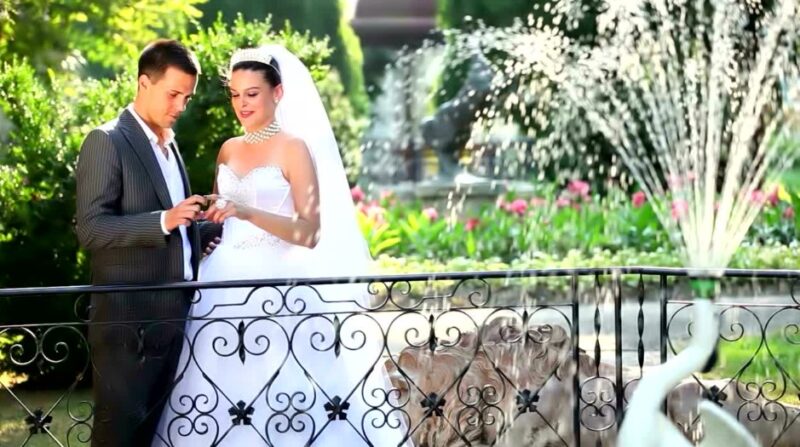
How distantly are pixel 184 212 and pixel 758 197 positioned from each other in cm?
1004

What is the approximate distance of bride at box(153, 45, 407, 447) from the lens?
4.77 meters

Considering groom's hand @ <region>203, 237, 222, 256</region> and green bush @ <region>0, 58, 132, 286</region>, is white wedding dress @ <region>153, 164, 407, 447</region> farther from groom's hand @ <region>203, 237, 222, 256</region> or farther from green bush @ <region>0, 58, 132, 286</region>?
green bush @ <region>0, 58, 132, 286</region>

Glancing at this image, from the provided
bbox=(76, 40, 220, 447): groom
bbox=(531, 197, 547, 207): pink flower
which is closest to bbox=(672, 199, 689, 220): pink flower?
bbox=(531, 197, 547, 207): pink flower

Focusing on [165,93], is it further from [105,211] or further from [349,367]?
[349,367]

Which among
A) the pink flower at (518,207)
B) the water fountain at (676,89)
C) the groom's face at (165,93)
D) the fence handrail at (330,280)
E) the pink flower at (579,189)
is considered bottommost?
the fence handrail at (330,280)

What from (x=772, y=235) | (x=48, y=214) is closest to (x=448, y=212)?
(x=772, y=235)

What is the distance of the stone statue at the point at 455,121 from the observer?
65.2 ft

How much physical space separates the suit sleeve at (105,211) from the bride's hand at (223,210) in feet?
0.59

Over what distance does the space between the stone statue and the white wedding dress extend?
13.8 metres

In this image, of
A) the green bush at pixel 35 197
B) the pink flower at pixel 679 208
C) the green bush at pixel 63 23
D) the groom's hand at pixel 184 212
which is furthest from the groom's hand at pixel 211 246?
the pink flower at pixel 679 208

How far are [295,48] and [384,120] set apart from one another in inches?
655

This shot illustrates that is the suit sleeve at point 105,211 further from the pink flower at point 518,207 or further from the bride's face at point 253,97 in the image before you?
the pink flower at point 518,207

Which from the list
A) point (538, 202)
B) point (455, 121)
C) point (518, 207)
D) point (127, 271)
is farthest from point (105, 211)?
point (455, 121)

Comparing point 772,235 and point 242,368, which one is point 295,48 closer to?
point 242,368
